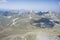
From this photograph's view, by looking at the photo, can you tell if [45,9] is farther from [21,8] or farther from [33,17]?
[21,8]

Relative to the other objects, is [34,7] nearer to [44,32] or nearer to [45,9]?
[45,9]

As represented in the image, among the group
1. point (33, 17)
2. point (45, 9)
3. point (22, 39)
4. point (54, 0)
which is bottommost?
point (22, 39)

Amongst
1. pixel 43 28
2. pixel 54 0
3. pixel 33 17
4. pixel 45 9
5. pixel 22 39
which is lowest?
pixel 22 39

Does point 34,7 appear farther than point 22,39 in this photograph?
Yes

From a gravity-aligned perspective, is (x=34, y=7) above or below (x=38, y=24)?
above

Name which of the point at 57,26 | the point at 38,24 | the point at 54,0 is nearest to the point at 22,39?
the point at 38,24

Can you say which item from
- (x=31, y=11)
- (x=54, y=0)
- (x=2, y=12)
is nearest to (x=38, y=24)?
(x=31, y=11)

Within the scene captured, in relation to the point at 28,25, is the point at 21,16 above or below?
above

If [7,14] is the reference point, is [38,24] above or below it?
below

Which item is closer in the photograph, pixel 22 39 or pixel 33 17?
pixel 22 39
